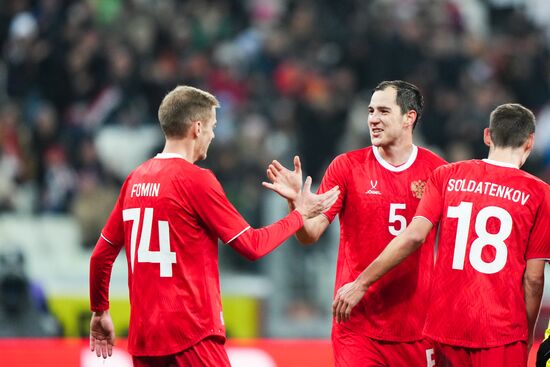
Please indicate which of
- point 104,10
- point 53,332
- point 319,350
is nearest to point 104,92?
point 104,10

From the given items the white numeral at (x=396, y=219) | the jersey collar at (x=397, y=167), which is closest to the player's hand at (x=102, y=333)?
the white numeral at (x=396, y=219)

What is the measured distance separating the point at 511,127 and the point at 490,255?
646 millimetres

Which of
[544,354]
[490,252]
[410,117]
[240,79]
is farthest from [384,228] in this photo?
[240,79]

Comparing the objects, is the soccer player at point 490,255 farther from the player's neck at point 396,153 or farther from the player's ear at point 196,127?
the player's ear at point 196,127

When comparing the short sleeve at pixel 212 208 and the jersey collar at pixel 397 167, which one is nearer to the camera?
the short sleeve at pixel 212 208

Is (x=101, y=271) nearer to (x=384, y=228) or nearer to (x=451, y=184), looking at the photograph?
(x=384, y=228)

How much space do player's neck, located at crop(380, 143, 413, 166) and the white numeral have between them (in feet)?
0.83

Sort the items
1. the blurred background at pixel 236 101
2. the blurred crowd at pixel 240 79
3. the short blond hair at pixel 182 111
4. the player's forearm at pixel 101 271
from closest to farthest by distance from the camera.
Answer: the short blond hair at pixel 182 111, the player's forearm at pixel 101 271, the blurred background at pixel 236 101, the blurred crowd at pixel 240 79

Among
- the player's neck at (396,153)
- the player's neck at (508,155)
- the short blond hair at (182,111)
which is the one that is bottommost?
the player's neck at (508,155)

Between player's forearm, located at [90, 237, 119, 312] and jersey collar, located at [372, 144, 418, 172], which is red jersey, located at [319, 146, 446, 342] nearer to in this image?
jersey collar, located at [372, 144, 418, 172]

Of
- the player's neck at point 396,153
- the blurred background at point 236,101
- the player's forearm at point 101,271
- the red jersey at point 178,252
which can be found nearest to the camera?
the red jersey at point 178,252

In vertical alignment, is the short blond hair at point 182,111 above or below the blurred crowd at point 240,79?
below

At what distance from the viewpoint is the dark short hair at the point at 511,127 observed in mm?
4738

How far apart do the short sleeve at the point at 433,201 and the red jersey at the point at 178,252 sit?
2.45 ft
